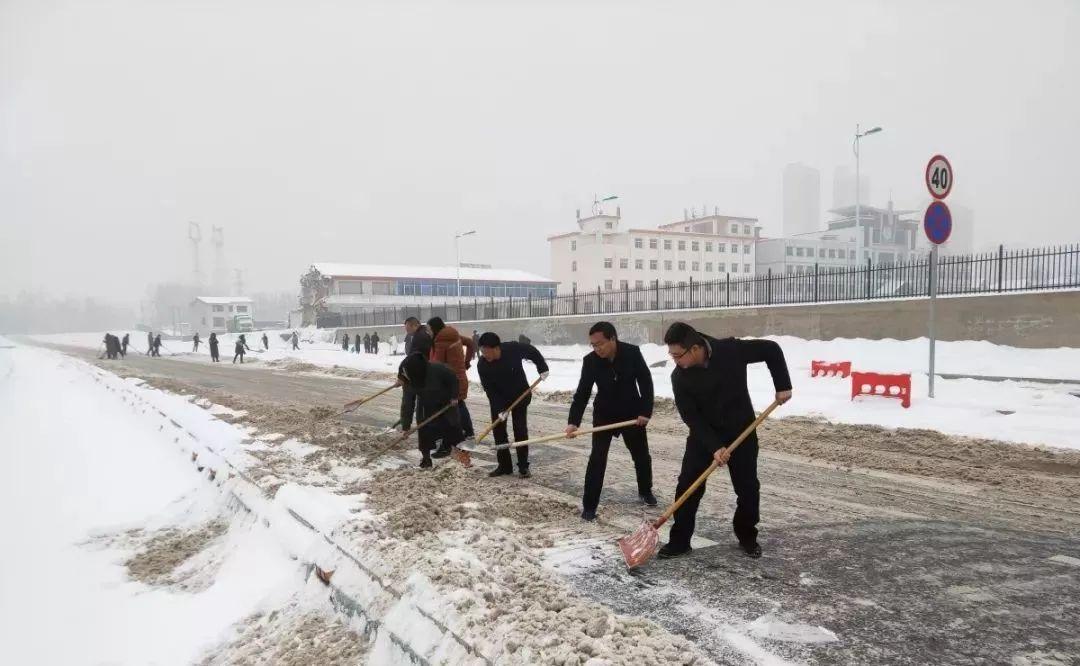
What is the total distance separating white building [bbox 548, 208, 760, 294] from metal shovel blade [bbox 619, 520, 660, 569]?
58698 mm

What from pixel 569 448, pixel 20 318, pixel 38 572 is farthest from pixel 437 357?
pixel 20 318

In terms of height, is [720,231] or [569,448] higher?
[720,231]

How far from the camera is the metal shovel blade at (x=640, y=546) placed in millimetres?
4148

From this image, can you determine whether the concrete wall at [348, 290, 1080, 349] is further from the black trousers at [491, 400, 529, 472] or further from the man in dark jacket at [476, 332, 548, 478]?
the black trousers at [491, 400, 529, 472]

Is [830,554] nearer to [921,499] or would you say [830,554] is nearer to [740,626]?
[740,626]

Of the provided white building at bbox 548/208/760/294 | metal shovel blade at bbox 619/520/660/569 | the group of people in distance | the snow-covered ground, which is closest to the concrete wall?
the snow-covered ground

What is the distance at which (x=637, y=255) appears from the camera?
6650 centimetres

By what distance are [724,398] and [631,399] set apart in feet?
4.13

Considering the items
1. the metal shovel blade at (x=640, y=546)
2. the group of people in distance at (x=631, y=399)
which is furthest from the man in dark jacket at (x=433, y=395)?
the metal shovel blade at (x=640, y=546)

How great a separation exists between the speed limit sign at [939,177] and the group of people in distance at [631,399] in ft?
24.0

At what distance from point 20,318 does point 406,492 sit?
148 metres

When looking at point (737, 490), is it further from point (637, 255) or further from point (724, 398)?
point (637, 255)

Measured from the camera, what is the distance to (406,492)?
20.1 feet

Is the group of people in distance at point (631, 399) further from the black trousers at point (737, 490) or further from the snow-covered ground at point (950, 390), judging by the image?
the snow-covered ground at point (950, 390)
